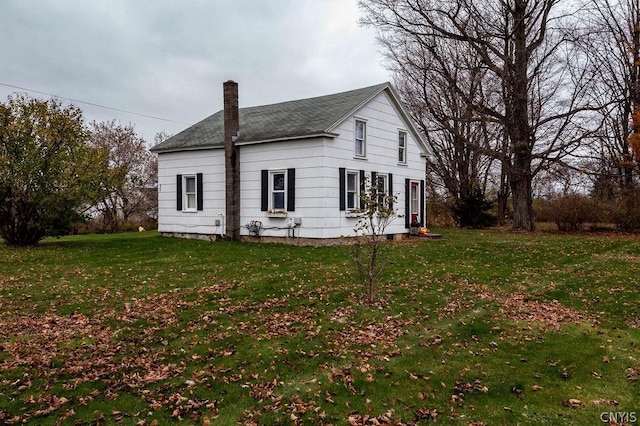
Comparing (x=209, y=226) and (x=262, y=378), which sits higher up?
(x=209, y=226)

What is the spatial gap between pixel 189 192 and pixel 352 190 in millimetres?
7199

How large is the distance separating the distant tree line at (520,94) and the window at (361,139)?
8.06 m

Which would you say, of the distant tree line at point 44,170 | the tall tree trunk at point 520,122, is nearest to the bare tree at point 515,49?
the tall tree trunk at point 520,122

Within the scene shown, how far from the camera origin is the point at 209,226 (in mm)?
18594

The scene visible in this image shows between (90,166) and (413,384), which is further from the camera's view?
(90,166)

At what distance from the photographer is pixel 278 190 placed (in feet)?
55.5

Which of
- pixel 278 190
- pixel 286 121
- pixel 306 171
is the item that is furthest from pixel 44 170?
pixel 306 171

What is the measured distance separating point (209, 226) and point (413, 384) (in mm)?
14786

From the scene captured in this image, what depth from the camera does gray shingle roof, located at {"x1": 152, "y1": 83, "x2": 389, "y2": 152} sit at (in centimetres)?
1636

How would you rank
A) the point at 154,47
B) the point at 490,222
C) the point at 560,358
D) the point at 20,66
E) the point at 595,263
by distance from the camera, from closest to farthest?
the point at 560,358 < the point at 595,263 < the point at 154,47 < the point at 20,66 < the point at 490,222

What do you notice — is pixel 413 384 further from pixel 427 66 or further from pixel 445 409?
pixel 427 66

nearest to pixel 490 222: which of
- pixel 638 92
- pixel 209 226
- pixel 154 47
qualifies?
pixel 638 92

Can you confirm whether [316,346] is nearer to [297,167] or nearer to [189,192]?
[297,167]

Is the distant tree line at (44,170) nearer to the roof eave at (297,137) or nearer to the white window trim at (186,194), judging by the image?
the white window trim at (186,194)
